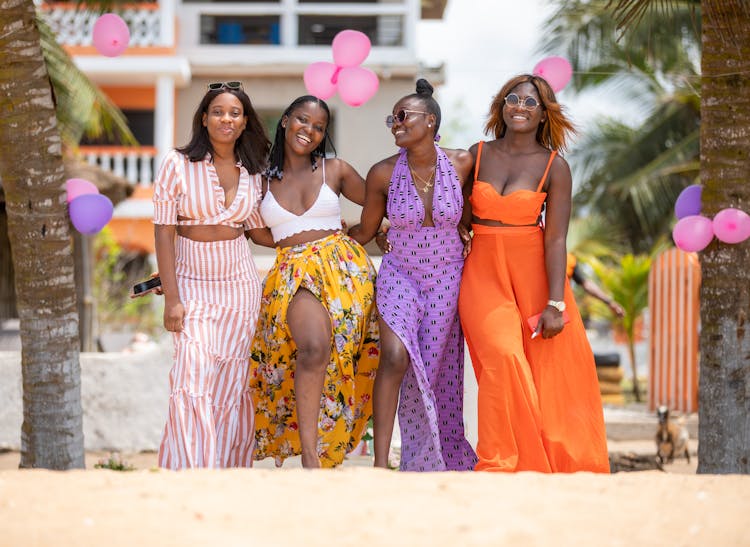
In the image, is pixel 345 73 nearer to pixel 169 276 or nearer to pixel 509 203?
pixel 509 203

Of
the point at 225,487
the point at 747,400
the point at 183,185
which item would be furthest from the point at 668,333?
Answer: the point at 225,487

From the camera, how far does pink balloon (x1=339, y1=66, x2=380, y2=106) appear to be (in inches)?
→ 250

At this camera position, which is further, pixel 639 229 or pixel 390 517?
pixel 639 229

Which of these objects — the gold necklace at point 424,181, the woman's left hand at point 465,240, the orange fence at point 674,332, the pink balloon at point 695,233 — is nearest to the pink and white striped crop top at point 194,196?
the gold necklace at point 424,181

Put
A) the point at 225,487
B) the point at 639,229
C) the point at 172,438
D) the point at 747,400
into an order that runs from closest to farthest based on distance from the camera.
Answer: the point at 225,487
the point at 172,438
the point at 747,400
the point at 639,229

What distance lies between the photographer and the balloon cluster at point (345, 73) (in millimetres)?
6332

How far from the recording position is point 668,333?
1307 centimetres

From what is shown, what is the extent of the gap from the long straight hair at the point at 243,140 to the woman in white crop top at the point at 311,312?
0.08 meters

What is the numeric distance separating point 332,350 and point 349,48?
6.57ft

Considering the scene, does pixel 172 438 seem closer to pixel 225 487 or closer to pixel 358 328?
pixel 358 328

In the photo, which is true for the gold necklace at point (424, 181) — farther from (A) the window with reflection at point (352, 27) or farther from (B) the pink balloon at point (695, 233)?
(A) the window with reflection at point (352, 27)

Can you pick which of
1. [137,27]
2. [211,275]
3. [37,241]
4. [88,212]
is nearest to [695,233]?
[211,275]

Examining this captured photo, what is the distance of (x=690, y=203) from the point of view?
19.7ft

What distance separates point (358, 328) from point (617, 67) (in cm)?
1513
